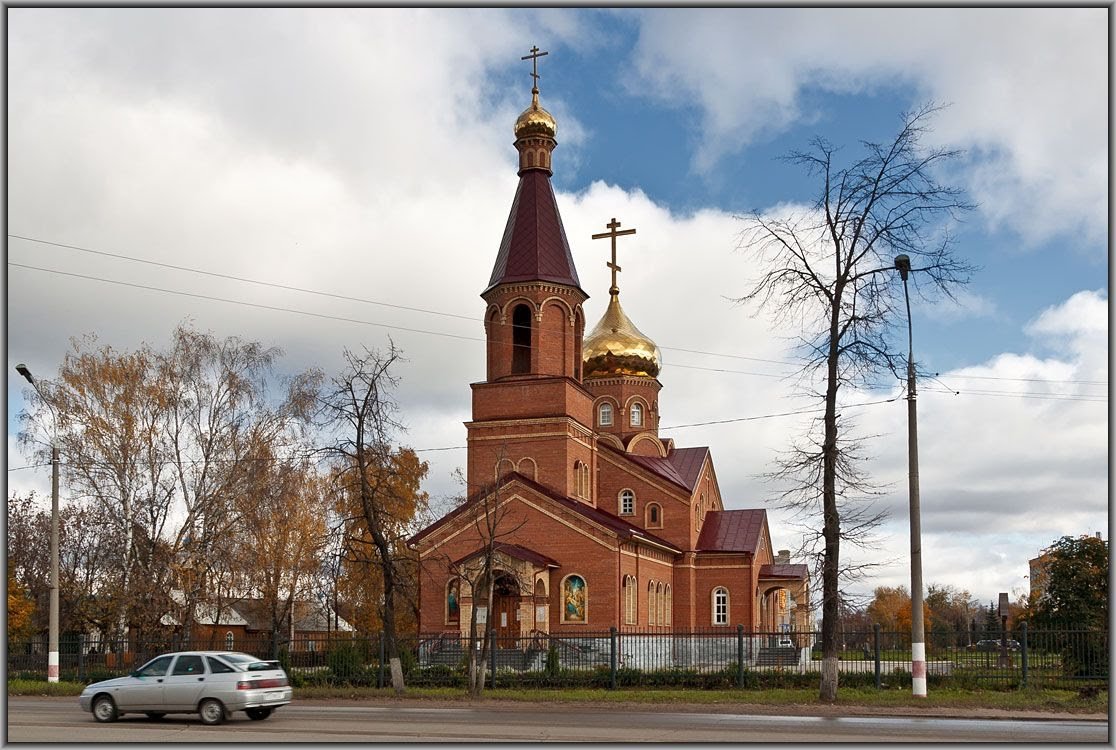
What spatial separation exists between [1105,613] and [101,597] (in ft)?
96.9

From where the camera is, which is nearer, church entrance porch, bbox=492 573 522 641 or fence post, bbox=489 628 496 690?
fence post, bbox=489 628 496 690

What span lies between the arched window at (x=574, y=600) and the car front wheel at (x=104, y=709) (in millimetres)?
20681

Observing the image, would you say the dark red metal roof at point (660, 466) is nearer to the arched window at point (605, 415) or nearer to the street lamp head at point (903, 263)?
the arched window at point (605, 415)

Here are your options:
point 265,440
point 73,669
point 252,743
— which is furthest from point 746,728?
point 265,440

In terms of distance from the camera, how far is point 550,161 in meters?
44.2

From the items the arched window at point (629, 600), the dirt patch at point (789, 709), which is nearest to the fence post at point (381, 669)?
the dirt patch at point (789, 709)

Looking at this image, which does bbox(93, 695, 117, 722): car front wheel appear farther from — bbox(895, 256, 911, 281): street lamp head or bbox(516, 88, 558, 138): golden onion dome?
bbox(516, 88, 558, 138): golden onion dome

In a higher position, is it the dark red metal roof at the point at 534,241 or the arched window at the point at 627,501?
the dark red metal roof at the point at 534,241

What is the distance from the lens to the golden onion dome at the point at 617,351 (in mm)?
53469

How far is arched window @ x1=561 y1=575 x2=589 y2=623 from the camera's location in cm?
3791

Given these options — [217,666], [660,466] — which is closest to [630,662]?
[217,666]

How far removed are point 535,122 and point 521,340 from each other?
859 cm

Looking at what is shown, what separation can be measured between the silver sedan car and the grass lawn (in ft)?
19.7

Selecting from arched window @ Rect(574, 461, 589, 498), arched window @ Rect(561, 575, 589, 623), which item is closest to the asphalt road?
arched window @ Rect(561, 575, 589, 623)
